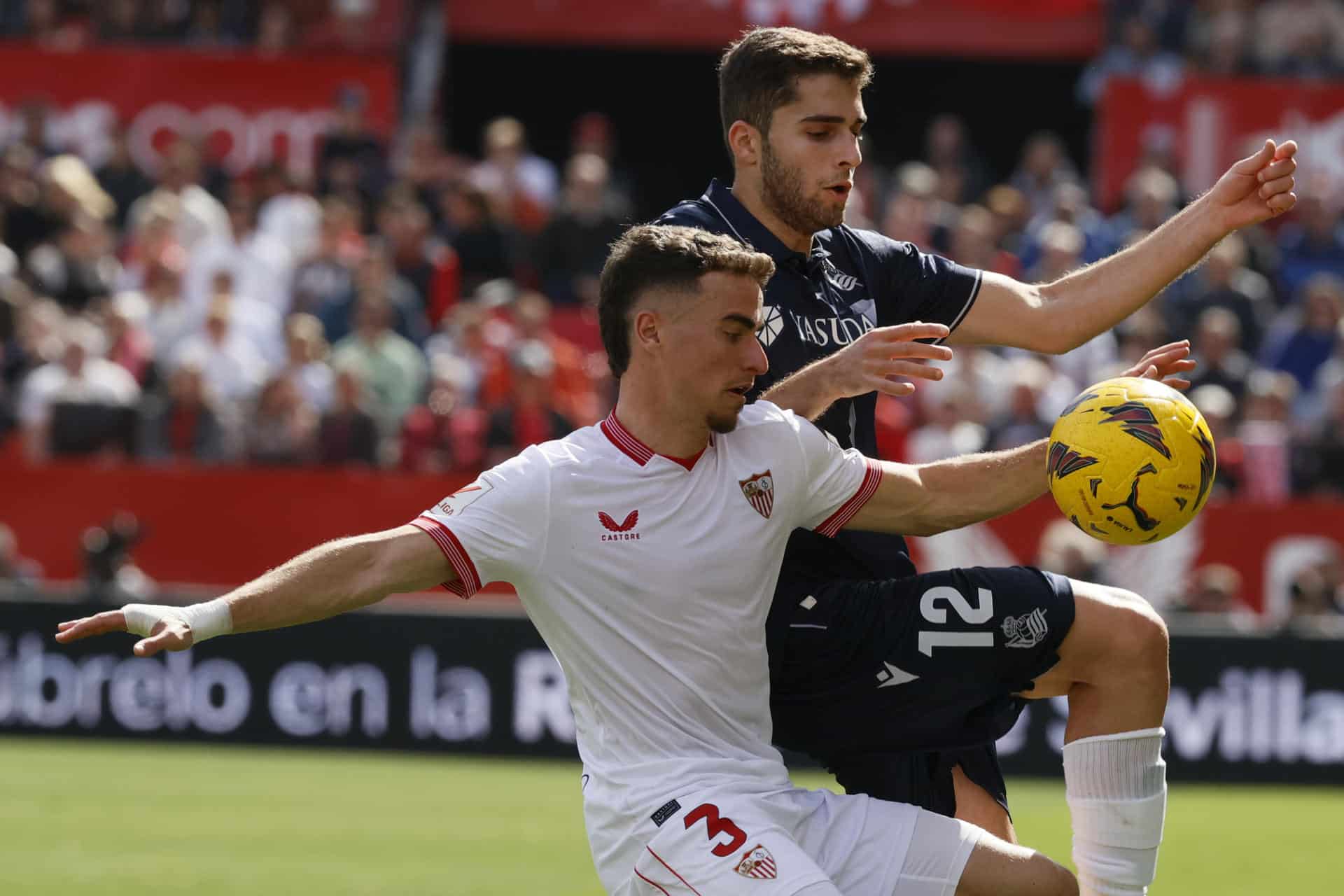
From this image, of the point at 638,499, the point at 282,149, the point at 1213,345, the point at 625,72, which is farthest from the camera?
the point at 625,72

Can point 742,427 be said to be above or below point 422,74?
below

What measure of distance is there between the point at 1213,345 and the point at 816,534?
9972mm

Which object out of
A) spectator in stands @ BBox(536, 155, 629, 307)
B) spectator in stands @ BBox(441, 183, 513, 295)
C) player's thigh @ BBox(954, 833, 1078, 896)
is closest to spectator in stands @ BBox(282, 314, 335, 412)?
spectator in stands @ BBox(441, 183, 513, 295)

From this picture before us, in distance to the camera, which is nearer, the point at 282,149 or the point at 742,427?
the point at 742,427

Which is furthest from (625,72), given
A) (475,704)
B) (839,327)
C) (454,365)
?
(839,327)

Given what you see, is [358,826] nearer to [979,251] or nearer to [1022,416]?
[1022,416]

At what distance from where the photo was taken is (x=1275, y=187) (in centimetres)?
629

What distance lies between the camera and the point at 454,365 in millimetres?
15539

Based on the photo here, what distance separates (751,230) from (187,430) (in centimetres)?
996

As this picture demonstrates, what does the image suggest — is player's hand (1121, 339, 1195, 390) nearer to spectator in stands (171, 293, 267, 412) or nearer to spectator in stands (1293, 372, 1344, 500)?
spectator in stands (1293, 372, 1344, 500)

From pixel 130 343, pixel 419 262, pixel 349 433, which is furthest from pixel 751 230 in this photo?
pixel 419 262

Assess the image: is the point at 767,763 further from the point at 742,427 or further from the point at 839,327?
the point at 839,327

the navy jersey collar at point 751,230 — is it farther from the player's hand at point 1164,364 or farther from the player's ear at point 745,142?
the player's hand at point 1164,364

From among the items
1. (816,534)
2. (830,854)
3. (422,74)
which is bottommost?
(830,854)
